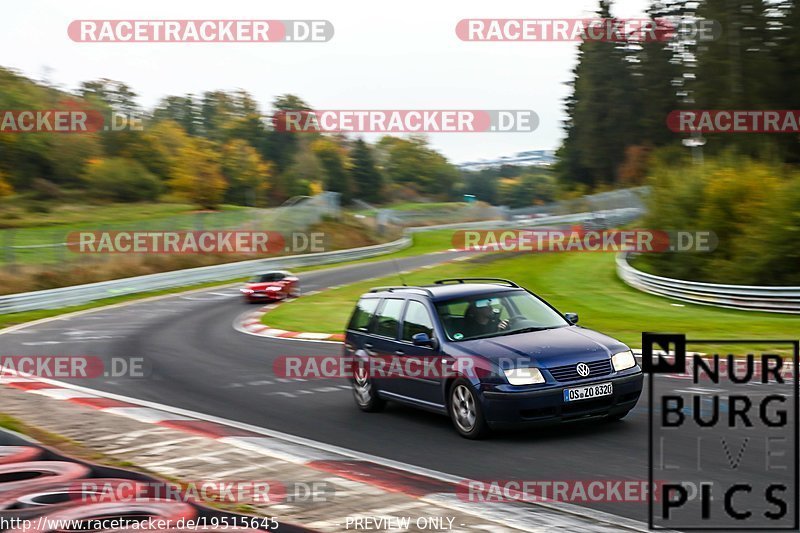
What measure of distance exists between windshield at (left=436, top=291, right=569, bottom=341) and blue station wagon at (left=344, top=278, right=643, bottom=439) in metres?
0.01

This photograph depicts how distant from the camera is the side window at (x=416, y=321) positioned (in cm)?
963

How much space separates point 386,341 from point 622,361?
276cm

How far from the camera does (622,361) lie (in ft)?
28.6

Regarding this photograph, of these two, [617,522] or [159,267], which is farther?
[159,267]

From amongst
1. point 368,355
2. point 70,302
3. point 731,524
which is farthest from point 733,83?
point 731,524

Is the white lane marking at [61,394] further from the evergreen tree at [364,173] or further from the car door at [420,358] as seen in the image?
the evergreen tree at [364,173]

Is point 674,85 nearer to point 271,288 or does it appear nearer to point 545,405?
point 271,288

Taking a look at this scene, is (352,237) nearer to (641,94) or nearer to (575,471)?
(641,94)

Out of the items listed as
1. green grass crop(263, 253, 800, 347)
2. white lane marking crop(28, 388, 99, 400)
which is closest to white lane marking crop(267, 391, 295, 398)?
white lane marking crop(28, 388, 99, 400)

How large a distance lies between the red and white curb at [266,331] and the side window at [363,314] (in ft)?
25.8

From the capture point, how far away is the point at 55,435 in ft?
29.5

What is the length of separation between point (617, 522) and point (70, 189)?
249 feet

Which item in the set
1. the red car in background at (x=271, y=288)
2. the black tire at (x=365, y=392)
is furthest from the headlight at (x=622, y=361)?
the red car in background at (x=271, y=288)

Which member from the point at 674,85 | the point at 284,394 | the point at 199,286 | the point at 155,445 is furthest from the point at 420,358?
the point at 674,85
